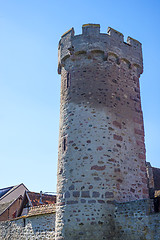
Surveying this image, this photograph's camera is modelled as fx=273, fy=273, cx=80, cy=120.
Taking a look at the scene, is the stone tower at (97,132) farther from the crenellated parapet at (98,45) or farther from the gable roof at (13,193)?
the gable roof at (13,193)

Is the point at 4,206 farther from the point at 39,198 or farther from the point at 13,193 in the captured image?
the point at 39,198

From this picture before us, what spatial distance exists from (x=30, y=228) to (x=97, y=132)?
244 inches

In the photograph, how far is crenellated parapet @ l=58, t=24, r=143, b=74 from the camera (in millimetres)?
11367

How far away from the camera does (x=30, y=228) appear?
1287 centimetres

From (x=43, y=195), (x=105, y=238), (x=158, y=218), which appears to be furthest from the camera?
(x=43, y=195)

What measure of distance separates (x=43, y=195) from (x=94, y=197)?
10.9 meters

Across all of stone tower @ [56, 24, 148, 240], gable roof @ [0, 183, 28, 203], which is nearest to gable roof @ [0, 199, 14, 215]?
gable roof @ [0, 183, 28, 203]

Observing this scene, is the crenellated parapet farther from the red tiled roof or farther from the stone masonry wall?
the red tiled roof

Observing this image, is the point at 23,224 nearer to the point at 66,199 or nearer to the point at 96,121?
the point at 66,199

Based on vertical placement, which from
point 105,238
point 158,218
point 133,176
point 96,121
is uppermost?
point 96,121

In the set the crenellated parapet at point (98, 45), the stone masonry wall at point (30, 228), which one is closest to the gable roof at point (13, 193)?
the stone masonry wall at point (30, 228)

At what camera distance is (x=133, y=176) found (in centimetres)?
1025

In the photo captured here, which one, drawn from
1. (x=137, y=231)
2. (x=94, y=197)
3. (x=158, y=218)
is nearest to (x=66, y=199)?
(x=94, y=197)

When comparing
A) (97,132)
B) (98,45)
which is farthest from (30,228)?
(98,45)
